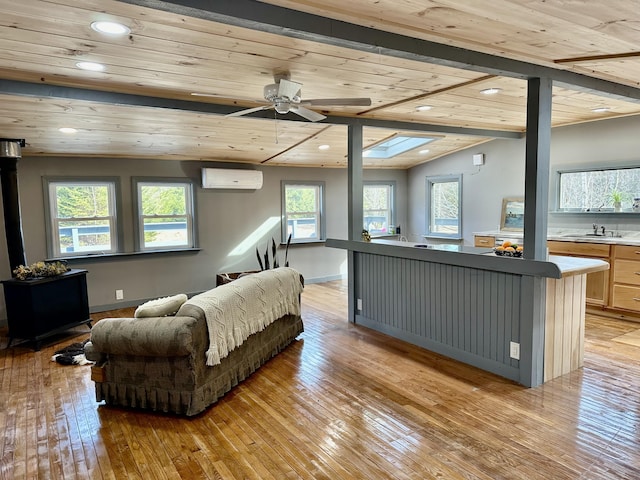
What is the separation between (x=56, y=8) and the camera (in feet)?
6.80

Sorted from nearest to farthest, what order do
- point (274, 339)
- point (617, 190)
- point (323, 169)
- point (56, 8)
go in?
point (56, 8)
point (274, 339)
point (617, 190)
point (323, 169)

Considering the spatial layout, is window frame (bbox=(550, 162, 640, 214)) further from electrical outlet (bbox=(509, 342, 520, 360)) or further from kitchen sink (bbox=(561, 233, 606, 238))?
electrical outlet (bbox=(509, 342, 520, 360))

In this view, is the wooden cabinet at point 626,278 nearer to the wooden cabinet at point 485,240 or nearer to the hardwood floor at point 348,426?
the hardwood floor at point 348,426

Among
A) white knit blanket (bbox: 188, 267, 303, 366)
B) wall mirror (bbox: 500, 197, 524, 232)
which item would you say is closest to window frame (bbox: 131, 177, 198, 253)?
white knit blanket (bbox: 188, 267, 303, 366)

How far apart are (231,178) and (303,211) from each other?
1.60m

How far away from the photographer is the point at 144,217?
19.8 feet

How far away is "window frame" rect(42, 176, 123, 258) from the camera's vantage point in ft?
17.6

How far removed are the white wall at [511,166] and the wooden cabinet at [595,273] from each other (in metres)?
0.62

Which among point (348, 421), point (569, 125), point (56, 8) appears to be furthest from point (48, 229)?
point (569, 125)

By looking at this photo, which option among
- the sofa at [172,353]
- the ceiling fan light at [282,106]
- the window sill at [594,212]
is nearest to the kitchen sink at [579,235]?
the window sill at [594,212]

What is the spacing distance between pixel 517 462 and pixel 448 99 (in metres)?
3.13

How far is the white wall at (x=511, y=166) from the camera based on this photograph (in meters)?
5.29

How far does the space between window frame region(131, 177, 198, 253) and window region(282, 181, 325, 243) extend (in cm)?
154

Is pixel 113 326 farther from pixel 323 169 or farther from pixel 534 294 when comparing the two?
pixel 323 169
